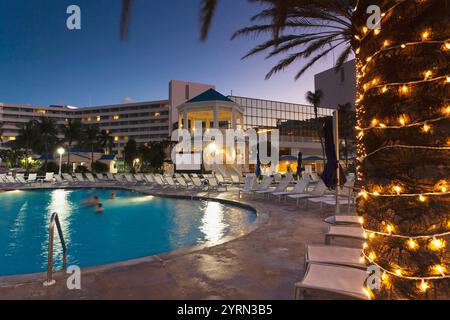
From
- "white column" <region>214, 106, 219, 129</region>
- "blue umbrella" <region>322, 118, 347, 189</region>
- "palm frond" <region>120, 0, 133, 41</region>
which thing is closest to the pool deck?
"blue umbrella" <region>322, 118, 347, 189</region>

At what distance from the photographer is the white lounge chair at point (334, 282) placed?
2.36 m

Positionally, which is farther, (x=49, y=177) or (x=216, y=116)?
(x=216, y=116)

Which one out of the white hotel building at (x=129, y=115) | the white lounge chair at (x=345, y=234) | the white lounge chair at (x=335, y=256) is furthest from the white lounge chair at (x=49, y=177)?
the white hotel building at (x=129, y=115)

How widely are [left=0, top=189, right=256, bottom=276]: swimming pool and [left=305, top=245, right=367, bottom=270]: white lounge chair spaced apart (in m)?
2.29

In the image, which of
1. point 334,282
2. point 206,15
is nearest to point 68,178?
point 206,15

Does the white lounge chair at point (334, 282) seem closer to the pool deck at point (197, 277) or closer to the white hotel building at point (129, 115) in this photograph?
the pool deck at point (197, 277)

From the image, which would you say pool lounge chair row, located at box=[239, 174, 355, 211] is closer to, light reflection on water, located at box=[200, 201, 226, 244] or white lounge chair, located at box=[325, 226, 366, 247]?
light reflection on water, located at box=[200, 201, 226, 244]

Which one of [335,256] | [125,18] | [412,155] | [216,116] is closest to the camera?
[412,155]

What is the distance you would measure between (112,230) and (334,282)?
7.05 meters

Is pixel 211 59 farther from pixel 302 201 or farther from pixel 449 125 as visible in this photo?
pixel 449 125

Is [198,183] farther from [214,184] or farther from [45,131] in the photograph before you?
[45,131]

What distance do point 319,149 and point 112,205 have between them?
4537cm

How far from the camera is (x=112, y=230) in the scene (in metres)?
8.15
